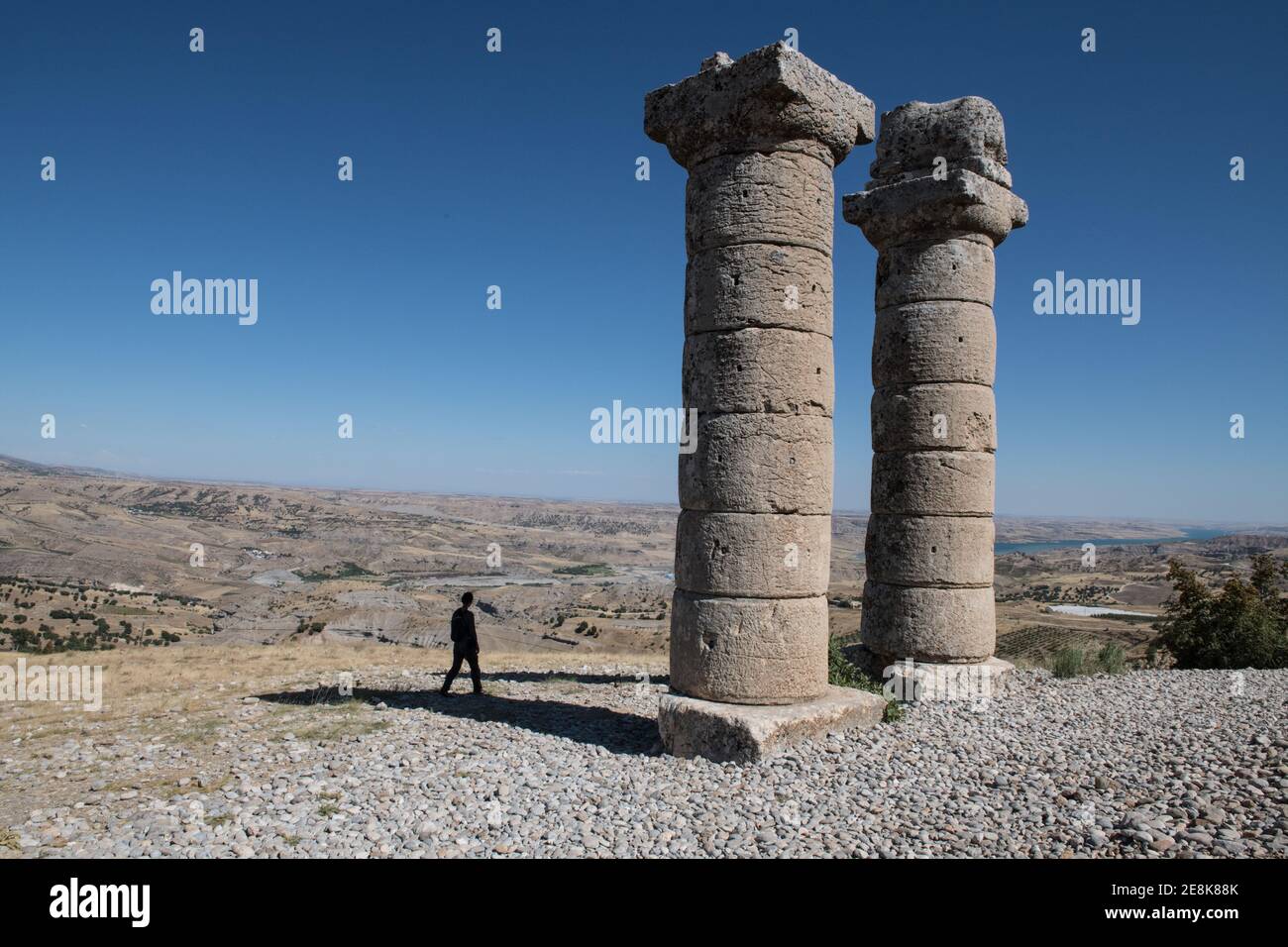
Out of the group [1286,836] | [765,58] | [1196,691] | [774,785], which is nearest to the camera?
[1286,836]

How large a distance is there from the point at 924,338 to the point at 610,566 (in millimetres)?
78957

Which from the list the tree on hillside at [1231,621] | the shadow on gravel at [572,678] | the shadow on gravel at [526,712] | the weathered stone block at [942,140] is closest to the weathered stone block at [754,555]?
the shadow on gravel at [526,712]

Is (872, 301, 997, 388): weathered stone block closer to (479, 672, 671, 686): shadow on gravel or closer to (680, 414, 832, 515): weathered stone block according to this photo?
(680, 414, 832, 515): weathered stone block

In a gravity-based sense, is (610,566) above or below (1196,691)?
below

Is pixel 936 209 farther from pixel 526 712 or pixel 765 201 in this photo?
pixel 526 712

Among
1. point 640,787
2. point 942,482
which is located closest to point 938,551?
point 942,482

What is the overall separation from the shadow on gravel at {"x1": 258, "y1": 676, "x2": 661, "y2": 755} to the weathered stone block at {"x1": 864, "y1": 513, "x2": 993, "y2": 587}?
436 cm

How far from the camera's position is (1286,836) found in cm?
527

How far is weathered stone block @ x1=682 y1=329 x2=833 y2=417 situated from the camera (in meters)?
8.25

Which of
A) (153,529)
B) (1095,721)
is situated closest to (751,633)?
(1095,721)

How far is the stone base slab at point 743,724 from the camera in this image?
7.71 meters

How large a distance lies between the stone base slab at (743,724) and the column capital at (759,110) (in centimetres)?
574

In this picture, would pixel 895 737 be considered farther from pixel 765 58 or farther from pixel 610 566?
pixel 610 566

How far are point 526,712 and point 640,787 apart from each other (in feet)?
11.2
